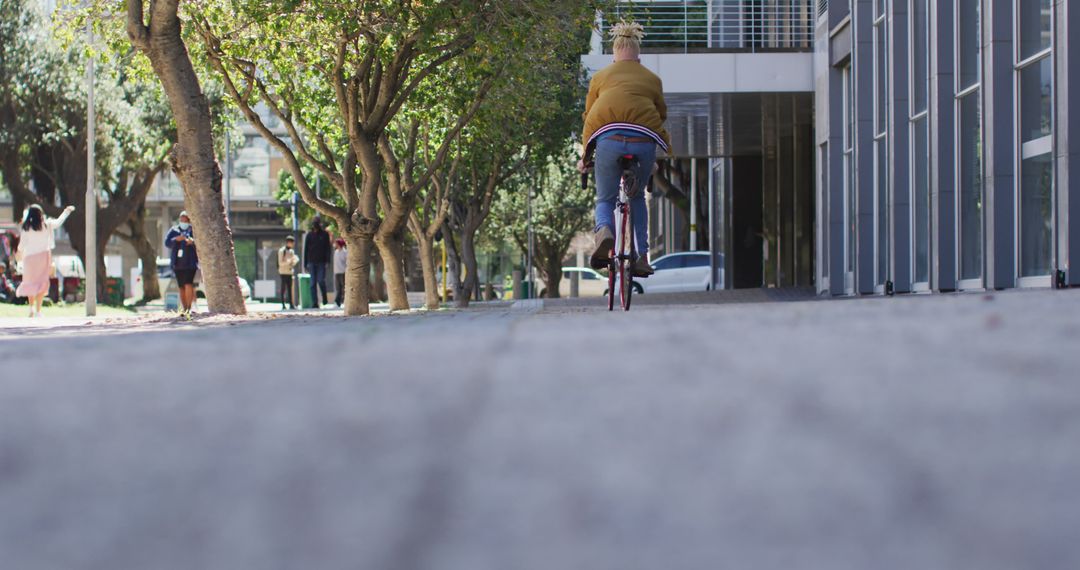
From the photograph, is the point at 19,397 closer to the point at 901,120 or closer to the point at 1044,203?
the point at 1044,203

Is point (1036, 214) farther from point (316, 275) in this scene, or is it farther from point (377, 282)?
point (377, 282)

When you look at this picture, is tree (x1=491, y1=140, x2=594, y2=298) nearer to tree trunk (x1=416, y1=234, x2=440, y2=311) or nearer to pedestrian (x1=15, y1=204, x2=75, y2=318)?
tree trunk (x1=416, y1=234, x2=440, y2=311)

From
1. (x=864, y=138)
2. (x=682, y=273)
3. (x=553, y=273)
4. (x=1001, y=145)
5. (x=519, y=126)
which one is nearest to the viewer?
(x=1001, y=145)

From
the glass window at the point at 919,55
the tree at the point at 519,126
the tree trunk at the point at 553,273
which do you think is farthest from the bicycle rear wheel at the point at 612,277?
the tree trunk at the point at 553,273

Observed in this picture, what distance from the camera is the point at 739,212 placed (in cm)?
3803

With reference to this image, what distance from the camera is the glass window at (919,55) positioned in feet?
57.1

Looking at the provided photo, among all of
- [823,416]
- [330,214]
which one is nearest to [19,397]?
[823,416]

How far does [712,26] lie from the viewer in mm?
24250

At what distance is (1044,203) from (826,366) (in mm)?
12670

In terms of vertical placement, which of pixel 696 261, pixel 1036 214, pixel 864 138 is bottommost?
pixel 696 261

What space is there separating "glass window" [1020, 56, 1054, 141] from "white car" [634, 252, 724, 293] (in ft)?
83.9

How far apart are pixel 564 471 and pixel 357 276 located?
17.7 meters

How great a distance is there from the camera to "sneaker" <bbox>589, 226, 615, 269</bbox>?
30.8ft

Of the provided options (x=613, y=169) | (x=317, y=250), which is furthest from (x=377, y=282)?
(x=613, y=169)
